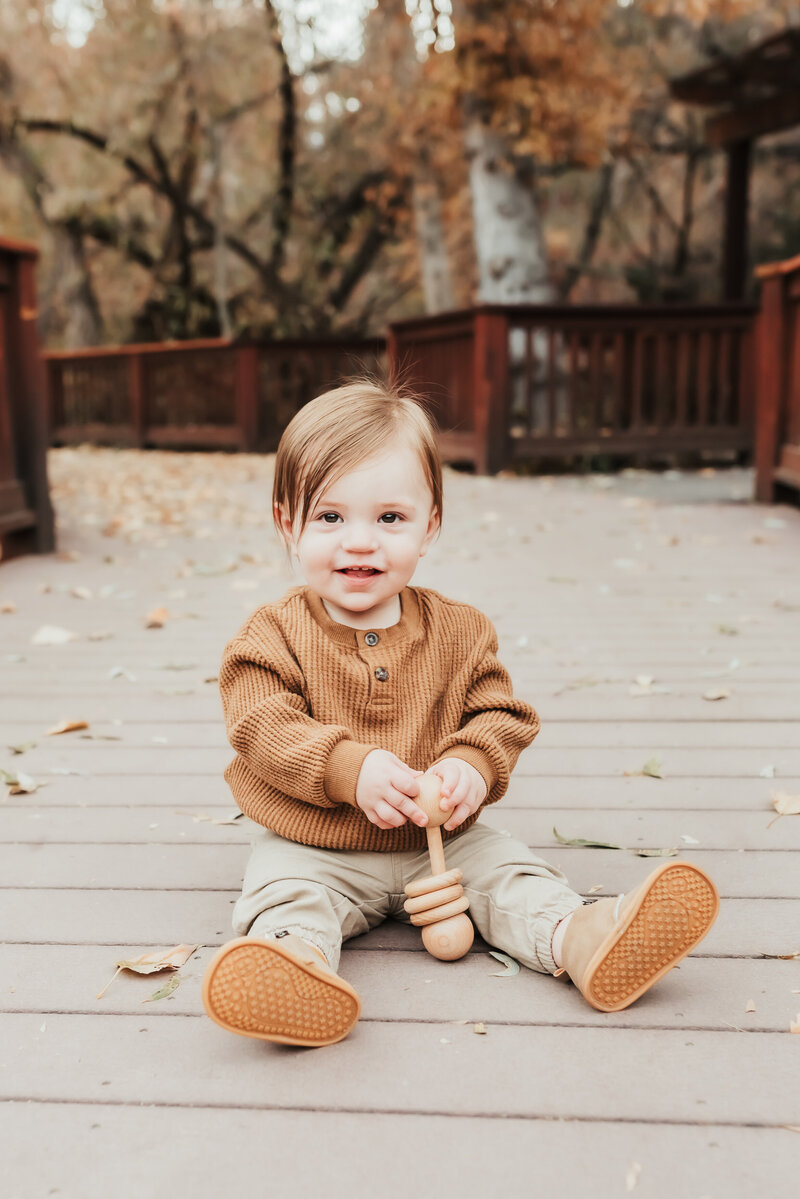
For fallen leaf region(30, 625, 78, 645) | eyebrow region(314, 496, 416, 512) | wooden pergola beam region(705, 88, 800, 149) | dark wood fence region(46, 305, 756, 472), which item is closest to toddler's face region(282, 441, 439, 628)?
eyebrow region(314, 496, 416, 512)

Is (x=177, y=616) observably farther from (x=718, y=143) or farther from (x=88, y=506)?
(x=718, y=143)

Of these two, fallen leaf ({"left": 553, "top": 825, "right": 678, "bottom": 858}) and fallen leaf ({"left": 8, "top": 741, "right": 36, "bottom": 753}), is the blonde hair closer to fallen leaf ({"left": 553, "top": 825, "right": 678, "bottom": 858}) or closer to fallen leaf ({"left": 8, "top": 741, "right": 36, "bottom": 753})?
fallen leaf ({"left": 553, "top": 825, "right": 678, "bottom": 858})

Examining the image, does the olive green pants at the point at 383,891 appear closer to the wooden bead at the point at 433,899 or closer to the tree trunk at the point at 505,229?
the wooden bead at the point at 433,899

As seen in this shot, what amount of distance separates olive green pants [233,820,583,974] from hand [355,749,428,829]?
154mm

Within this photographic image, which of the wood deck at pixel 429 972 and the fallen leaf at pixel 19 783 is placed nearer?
the wood deck at pixel 429 972

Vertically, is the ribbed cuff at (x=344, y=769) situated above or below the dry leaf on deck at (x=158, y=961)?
above

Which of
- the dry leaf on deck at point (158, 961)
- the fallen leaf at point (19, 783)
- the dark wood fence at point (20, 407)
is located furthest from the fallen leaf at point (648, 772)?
the dark wood fence at point (20, 407)

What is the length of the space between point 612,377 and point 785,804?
812cm

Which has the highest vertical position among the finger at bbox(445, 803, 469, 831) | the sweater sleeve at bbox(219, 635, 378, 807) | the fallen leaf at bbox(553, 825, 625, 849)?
the sweater sleeve at bbox(219, 635, 378, 807)

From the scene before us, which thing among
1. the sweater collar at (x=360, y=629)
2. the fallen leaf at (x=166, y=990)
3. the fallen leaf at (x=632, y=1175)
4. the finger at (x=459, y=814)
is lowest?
the fallen leaf at (x=166, y=990)

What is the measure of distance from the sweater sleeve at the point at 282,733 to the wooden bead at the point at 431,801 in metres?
0.10

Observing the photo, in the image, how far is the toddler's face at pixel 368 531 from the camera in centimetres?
190

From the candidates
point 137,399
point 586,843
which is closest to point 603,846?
point 586,843

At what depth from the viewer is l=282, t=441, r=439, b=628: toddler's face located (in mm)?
1896
